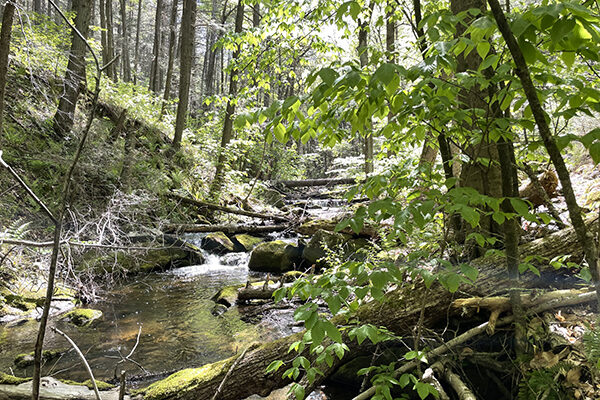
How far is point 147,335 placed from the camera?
5723 mm

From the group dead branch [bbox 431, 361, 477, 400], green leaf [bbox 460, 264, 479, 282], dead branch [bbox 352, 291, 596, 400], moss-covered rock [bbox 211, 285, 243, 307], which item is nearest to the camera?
green leaf [bbox 460, 264, 479, 282]

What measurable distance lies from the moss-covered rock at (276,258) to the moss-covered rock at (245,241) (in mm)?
1374

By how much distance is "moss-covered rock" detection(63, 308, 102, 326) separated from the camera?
596cm

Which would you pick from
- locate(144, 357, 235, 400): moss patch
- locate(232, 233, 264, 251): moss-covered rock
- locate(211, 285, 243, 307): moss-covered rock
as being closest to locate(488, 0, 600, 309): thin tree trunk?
locate(144, 357, 235, 400): moss patch

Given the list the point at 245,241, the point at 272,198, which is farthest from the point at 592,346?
the point at 272,198

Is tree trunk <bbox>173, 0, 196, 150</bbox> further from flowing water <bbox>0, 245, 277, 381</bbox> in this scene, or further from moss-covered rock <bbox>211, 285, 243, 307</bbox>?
moss-covered rock <bbox>211, 285, 243, 307</bbox>

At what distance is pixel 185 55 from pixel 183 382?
39.7 ft

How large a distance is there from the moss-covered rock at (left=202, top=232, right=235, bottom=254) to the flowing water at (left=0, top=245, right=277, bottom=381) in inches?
94.5

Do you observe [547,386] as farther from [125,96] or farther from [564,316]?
[125,96]

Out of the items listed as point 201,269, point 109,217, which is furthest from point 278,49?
point 201,269

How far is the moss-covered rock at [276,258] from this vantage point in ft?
29.8

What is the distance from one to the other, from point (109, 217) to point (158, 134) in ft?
35.4

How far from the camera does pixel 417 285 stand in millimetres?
3477

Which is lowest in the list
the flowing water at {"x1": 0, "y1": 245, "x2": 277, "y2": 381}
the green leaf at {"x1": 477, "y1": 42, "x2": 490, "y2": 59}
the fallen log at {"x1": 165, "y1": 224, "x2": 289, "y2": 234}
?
the flowing water at {"x1": 0, "y1": 245, "x2": 277, "y2": 381}
